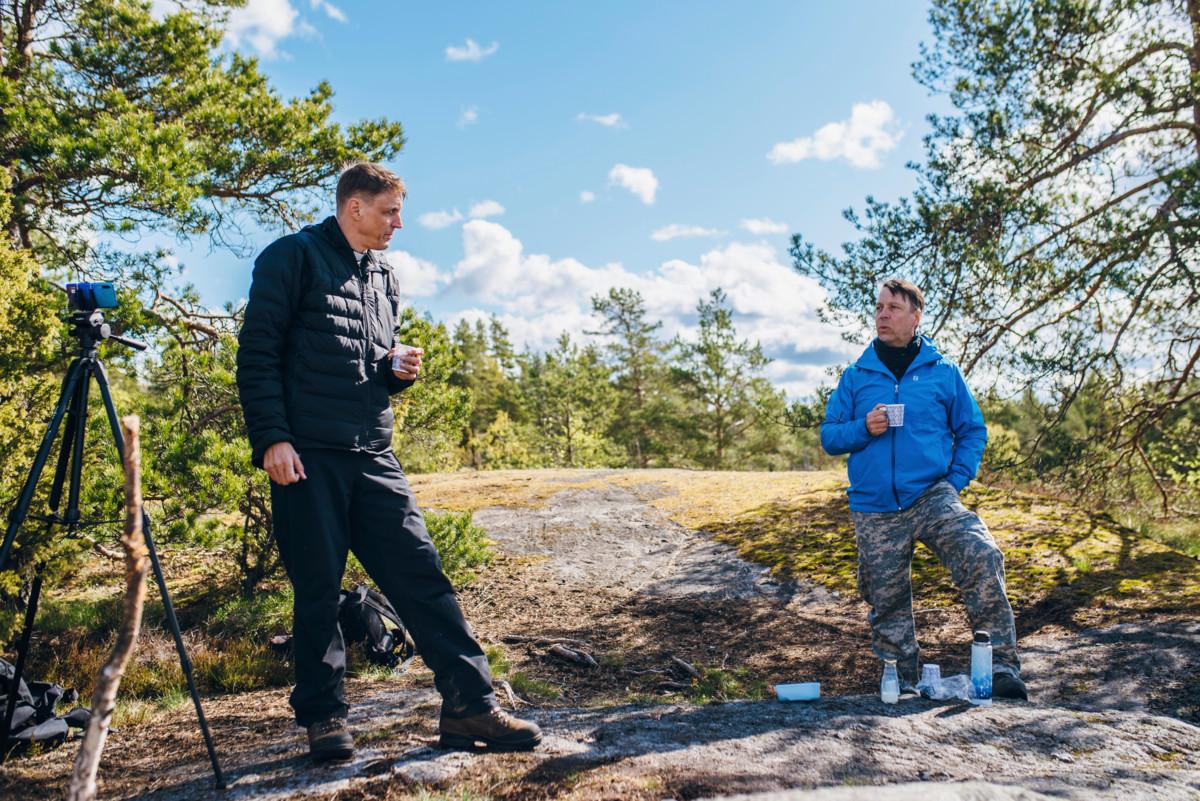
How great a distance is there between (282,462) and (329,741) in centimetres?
106

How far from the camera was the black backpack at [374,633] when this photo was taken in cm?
492

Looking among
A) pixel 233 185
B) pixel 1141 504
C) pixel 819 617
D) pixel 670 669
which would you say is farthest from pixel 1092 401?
pixel 233 185

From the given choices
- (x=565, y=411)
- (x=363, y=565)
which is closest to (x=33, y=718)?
(x=363, y=565)

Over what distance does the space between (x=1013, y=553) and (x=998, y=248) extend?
2.82 metres

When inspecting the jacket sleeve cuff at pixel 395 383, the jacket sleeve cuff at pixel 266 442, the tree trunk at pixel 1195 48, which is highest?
the tree trunk at pixel 1195 48

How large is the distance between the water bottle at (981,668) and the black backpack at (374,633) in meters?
3.32

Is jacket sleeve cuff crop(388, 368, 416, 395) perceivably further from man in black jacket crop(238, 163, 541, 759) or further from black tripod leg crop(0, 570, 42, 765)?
black tripod leg crop(0, 570, 42, 765)

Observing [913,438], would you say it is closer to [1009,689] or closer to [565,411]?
[1009,689]

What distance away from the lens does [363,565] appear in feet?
9.72

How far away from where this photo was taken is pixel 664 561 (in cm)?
798

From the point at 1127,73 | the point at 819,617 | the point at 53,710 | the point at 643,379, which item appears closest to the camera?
the point at 53,710

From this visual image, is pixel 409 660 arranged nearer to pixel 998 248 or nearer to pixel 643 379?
pixel 998 248

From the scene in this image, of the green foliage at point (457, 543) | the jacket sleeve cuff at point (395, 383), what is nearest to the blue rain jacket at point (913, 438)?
the jacket sleeve cuff at point (395, 383)

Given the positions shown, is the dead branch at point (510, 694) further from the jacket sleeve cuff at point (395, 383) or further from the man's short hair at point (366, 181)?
the man's short hair at point (366, 181)
